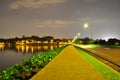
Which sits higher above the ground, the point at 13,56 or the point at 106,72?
the point at 106,72

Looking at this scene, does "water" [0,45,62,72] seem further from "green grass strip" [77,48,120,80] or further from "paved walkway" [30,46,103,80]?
"paved walkway" [30,46,103,80]

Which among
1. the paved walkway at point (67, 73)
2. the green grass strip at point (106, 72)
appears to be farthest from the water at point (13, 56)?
the paved walkway at point (67, 73)

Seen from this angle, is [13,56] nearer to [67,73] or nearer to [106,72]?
[106,72]

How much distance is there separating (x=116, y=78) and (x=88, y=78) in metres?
2.01

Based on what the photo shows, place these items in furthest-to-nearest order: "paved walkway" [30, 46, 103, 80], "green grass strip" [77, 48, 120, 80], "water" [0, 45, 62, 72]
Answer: "water" [0, 45, 62, 72]
"green grass strip" [77, 48, 120, 80]
"paved walkway" [30, 46, 103, 80]

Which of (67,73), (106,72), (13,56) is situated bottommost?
(13,56)

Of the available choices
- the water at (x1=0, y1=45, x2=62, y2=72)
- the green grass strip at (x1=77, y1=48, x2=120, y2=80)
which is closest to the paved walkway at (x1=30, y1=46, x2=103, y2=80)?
the green grass strip at (x1=77, y1=48, x2=120, y2=80)

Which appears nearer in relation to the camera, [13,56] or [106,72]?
[106,72]

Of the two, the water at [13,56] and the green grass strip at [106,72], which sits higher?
the green grass strip at [106,72]

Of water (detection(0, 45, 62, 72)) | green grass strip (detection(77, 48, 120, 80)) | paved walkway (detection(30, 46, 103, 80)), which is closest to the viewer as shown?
paved walkway (detection(30, 46, 103, 80))

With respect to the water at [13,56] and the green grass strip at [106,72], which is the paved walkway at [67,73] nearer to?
the green grass strip at [106,72]

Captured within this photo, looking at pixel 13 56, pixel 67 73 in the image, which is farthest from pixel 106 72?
pixel 13 56

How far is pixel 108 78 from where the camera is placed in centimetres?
1374

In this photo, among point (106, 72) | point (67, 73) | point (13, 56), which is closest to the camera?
point (67, 73)
